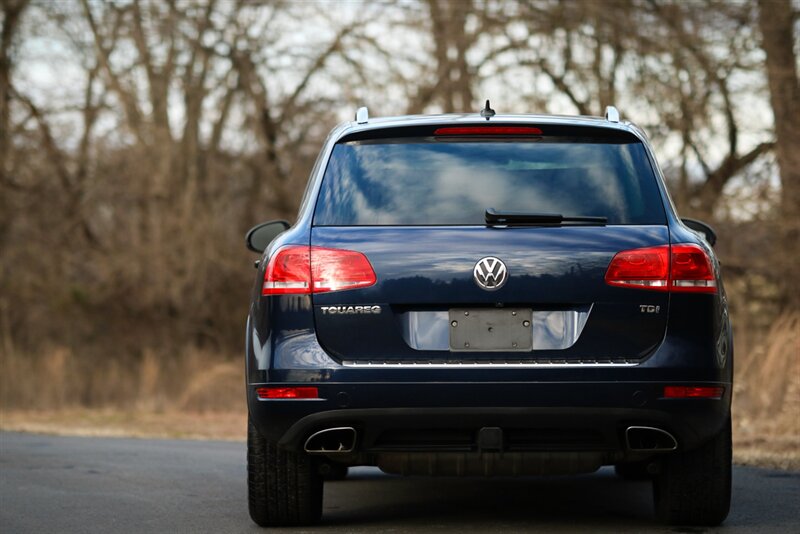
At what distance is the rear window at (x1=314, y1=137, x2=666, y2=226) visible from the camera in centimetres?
546

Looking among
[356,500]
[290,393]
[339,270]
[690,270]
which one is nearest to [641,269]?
[690,270]

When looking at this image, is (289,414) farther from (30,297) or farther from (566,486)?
(30,297)

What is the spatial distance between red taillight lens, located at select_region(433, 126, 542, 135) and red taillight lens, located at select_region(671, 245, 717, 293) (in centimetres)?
81

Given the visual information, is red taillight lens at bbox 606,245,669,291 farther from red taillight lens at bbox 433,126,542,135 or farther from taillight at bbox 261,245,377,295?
taillight at bbox 261,245,377,295

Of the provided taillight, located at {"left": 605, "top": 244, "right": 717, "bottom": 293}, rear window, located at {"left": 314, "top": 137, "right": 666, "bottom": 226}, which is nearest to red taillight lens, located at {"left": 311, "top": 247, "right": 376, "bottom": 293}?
rear window, located at {"left": 314, "top": 137, "right": 666, "bottom": 226}

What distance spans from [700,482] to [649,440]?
1.58ft

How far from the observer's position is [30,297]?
23578 mm

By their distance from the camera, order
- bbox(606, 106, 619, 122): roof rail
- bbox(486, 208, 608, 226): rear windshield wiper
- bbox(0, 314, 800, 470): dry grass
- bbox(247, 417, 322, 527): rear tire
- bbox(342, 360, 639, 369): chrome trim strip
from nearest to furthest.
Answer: bbox(342, 360, 639, 369): chrome trim strip, bbox(486, 208, 608, 226): rear windshield wiper, bbox(247, 417, 322, 527): rear tire, bbox(606, 106, 619, 122): roof rail, bbox(0, 314, 800, 470): dry grass

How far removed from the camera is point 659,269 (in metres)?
5.32

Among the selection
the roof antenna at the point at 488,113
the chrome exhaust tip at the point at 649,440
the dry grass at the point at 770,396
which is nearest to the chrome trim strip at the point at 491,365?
the chrome exhaust tip at the point at 649,440

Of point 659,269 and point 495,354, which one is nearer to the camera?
point 495,354

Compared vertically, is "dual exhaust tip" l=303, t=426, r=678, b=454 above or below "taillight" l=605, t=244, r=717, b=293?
below

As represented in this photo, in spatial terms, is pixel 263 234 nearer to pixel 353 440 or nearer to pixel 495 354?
pixel 353 440

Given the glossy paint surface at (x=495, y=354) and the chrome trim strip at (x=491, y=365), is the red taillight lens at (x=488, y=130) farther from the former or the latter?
the chrome trim strip at (x=491, y=365)
